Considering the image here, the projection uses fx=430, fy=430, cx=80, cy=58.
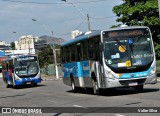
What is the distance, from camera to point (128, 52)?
18953 mm

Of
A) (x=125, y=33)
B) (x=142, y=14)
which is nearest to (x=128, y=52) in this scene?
(x=125, y=33)

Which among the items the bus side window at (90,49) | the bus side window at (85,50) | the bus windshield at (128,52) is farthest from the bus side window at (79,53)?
the bus windshield at (128,52)

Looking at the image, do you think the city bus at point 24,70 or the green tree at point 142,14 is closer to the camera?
the green tree at point 142,14

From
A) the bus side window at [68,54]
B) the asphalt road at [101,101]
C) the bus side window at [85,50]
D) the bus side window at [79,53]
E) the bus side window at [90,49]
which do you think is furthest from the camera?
the bus side window at [68,54]

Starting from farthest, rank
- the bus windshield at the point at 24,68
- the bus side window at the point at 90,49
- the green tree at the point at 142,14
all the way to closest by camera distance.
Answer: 1. the bus windshield at the point at 24,68
2. the green tree at the point at 142,14
3. the bus side window at the point at 90,49

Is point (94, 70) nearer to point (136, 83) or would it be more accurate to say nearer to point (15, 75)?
point (136, 83)

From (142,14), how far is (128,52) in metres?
17.6

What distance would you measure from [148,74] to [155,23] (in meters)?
16.0

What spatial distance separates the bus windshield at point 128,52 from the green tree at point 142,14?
15648 millimetres

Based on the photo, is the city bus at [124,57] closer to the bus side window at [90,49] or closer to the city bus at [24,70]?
the bus side window at [90,49]

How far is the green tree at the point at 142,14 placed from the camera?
114 ft

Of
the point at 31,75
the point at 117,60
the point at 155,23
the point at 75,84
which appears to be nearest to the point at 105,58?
the point at 117,60

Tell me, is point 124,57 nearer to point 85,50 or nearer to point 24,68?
point 85,50

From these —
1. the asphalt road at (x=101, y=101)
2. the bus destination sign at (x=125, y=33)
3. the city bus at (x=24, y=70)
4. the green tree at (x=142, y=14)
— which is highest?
the green tree at (x=142, y=14)
